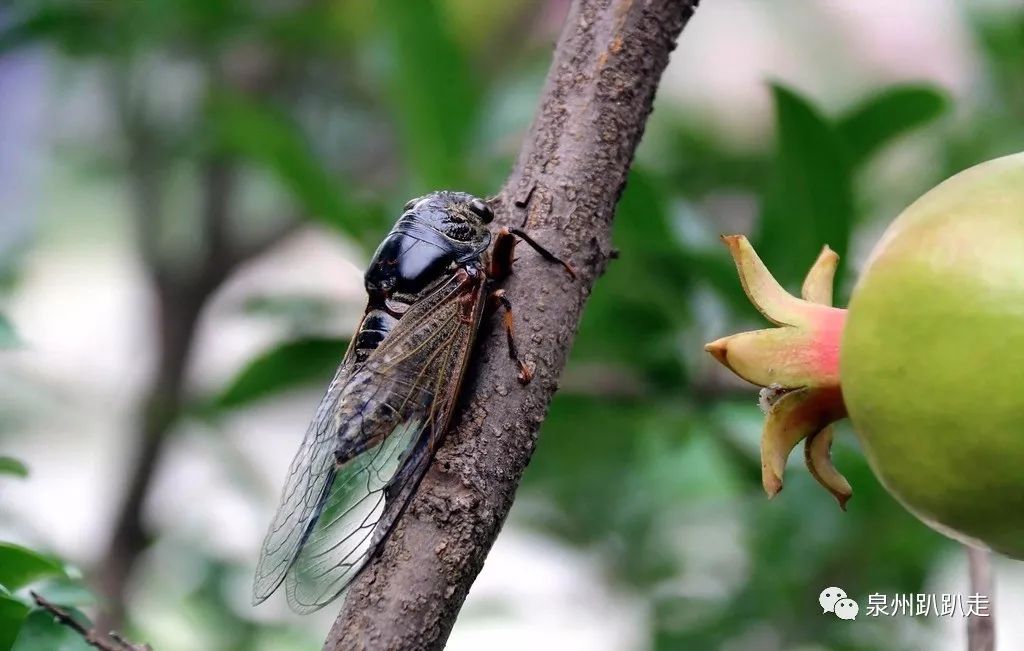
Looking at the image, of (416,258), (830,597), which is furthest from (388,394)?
(830,597)

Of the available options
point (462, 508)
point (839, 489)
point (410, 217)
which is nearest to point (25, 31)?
point (410, 217)

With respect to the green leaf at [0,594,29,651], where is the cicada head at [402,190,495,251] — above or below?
above

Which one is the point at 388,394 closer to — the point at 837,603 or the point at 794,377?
the point at 794,377

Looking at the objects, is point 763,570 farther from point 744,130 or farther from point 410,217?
point 744,130

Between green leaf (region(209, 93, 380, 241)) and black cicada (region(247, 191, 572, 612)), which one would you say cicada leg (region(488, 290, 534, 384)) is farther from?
green leaf (region(209, 93, 380, 241))

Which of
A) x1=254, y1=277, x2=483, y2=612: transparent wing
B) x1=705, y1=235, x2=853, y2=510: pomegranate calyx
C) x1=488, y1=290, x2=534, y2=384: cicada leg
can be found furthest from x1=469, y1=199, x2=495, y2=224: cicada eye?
x1=705, y1=235, x2=853, y2=510: pomegranate calyx

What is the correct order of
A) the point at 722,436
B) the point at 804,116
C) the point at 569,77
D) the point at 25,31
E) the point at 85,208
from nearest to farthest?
the point at 569,77 < the point at 804,116 < the point at 722,436 < the point at 25,31 < the point at 85,208
